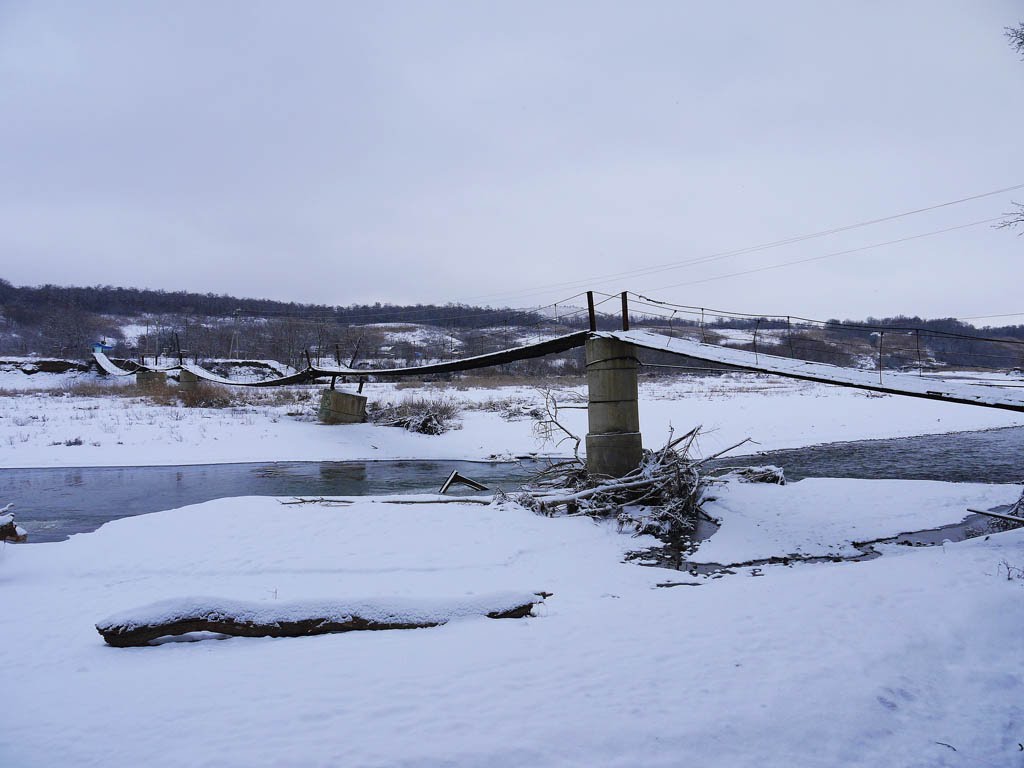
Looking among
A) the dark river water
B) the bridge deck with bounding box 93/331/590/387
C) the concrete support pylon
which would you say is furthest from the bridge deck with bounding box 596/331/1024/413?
the dark river water

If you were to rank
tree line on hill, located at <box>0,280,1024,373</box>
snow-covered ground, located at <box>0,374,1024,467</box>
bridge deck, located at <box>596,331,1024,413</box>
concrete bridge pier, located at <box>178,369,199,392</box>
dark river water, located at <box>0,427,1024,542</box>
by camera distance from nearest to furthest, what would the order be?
1. bridge deck, located at <box>596,331,1024,413</box>
2. dark river water, located at <box>0,427,1024,542</box>
3. snow-covered ground, located at <box>0,374,1024,467</box>
4. concrete bridge pier, located at <box>178,369,199,392</box>
5. tree line on hill, located at <box>0,280,1024,373</box>

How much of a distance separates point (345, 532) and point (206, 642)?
389cm

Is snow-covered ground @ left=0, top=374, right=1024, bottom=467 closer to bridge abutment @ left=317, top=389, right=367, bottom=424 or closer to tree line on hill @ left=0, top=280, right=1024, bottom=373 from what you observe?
bridge abutment @ left=317, top=389, right=367, bottom=424

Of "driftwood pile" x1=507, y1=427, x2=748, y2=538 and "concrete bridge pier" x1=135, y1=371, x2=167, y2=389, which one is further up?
"concrete bridge pier" x1=135, y1=371, x2=167, y2=389

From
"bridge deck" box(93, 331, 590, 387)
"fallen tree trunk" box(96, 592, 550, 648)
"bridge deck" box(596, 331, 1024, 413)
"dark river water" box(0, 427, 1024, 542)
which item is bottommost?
"dark river water" box(0, 427, 1024, 542)

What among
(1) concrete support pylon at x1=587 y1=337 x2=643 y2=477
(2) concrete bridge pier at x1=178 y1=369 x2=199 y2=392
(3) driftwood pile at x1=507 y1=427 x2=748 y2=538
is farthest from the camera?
(2) concrete bridge pier at x1=178 y1=369 x2=199 y2=392

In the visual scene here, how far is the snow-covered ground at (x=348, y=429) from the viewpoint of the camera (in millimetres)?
19500

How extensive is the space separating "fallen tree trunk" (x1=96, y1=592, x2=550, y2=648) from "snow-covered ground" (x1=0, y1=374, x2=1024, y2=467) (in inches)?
568

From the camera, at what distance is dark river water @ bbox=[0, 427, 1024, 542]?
Result: 12000 mm

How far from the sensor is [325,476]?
16.2 metres

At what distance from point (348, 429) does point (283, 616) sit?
1931 centimetres

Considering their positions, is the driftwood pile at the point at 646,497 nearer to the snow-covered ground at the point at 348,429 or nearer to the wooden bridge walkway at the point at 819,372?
the wooden bridge walkway at the point at 819,372

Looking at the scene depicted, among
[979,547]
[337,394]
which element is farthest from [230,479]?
[979,547]

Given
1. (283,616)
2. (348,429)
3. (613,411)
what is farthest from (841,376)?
(348,429)
